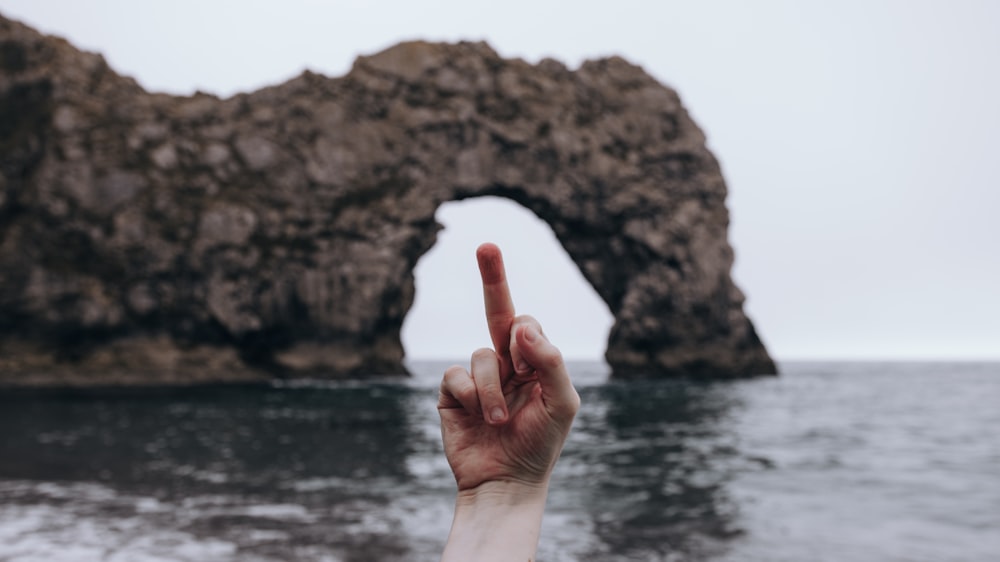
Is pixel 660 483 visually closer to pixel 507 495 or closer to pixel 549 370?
pixel 507 495

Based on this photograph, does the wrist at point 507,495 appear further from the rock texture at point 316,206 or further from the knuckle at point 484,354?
the rock texture at point 316,206

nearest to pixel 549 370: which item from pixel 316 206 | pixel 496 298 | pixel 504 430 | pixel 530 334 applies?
pixel 530 334

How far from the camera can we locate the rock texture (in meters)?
49.9

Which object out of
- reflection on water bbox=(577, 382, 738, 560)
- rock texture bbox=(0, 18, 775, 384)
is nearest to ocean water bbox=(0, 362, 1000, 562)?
reflection on water bbox=(577, 382, 738, 560)

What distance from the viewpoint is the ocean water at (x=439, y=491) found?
7.27 m


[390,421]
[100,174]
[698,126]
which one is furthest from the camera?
[698,126]

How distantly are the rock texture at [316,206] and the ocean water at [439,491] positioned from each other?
1198 inches

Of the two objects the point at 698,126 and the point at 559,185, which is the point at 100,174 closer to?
the point at 559,185

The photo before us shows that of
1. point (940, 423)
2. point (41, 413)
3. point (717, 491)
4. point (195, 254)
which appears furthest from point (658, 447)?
point (195, 254)

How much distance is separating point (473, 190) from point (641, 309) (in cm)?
1854

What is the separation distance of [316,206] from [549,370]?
5796 centimetres

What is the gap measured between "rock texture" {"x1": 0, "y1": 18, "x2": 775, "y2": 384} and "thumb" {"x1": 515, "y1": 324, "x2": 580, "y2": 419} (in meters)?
52.0

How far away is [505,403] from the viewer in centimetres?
269

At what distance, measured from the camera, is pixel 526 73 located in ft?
217
